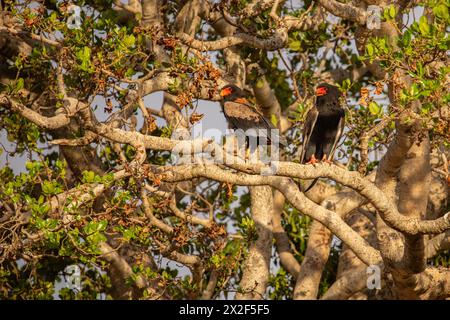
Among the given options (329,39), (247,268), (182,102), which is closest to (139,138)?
(182,102)

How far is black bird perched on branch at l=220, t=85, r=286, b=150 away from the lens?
11.7 meters

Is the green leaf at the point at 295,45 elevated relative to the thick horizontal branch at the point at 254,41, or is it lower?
elevated

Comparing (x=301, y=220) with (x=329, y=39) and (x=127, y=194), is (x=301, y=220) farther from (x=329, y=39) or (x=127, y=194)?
(x=127, y=194)

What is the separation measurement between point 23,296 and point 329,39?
581 cm

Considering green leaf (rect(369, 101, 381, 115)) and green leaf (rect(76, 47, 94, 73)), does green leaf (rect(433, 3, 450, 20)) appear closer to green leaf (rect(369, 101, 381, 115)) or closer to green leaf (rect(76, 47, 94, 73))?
green leaf (rect(369, 101, 381, 115))

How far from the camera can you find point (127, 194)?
31.8 ft

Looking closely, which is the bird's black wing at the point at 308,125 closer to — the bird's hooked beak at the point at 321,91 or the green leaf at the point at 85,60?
the bird's hooked beak at the point at 321,91

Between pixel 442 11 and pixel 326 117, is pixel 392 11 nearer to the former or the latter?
pixel 442 11

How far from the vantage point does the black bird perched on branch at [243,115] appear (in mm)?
11680

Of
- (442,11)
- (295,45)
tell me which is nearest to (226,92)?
(295,45)

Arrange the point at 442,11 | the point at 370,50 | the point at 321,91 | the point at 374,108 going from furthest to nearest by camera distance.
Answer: the point at 321,91 < the point at 370,50 < the point at 374,108 < the point at 442,11

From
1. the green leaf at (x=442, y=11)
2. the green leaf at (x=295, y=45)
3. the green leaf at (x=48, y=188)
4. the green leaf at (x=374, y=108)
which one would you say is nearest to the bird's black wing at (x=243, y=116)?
the green leaf at (x=295, y=45)

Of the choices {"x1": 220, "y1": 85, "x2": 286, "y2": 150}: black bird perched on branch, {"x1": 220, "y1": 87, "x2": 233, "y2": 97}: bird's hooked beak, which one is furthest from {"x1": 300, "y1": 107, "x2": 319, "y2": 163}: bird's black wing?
{"x1": 220, "y1": 87, "x2": 233, "y2": 97}: bird's hooked beak

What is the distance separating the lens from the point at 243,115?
38.4ft
